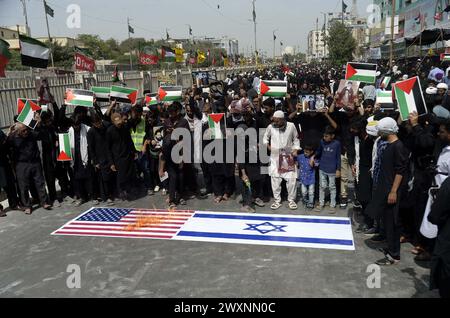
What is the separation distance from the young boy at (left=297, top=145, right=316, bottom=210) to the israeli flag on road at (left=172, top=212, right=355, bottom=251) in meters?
0.48

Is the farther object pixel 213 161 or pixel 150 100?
pixel 150 100

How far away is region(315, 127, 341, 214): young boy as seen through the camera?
6414mm

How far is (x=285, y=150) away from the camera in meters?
6.74

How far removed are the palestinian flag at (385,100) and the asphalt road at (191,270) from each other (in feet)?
8.88

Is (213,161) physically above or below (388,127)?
below

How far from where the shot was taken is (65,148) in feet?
23.9

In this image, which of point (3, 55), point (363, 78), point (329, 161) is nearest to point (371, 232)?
point (329, 161)

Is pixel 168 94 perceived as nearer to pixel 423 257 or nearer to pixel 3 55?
pixel 3 55

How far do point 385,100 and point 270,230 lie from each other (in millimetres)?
3293

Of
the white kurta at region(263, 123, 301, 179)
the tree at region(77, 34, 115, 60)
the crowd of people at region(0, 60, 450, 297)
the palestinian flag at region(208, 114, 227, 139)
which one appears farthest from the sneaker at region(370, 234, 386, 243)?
the tree at region(77, 34, 115, 60)

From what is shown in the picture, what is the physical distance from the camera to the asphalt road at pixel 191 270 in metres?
4.20

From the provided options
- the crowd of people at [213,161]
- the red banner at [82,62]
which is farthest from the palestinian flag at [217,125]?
the red banner at [82,62]

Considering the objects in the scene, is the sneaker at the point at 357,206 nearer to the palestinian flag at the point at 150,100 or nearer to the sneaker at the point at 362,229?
the sneaker at the point at 362,229

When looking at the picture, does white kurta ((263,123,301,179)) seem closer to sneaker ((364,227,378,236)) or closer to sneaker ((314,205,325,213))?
sneaker ((314,205,325,213))
